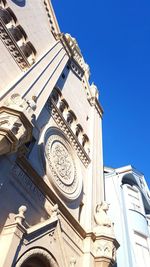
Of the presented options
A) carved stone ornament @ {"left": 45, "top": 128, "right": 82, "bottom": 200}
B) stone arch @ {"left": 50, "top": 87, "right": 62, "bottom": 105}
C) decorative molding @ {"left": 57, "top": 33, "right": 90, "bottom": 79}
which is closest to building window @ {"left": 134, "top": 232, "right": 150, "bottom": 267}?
carved stone ornament @ {"left": 45, "top": 128, "right": 82, "bottom": 200}

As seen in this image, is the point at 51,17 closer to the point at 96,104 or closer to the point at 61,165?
the point at 96,104

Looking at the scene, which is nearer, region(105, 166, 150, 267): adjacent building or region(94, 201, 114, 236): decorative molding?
region(94, 201, 114, 236): decorative molding

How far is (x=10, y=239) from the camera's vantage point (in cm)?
734

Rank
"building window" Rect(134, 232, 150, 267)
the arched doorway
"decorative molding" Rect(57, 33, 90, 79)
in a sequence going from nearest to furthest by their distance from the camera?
the arched doorway → "building window" Rect(134, 232, 150, 267) → "decorative molding" Rect(57, 33, 90, 79)

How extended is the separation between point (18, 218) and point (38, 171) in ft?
10.9

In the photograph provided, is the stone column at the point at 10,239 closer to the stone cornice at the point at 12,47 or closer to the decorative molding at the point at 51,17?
the stone cornice at the point at 12,47

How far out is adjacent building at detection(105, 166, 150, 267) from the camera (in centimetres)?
1905

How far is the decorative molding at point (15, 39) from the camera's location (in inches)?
500

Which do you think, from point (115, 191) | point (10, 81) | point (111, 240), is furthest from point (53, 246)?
point (115, 191)

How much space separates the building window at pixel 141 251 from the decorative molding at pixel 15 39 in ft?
44.9

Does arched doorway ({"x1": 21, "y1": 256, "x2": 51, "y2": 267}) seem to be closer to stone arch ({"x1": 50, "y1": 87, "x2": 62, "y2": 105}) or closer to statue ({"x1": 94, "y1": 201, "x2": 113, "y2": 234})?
statue ({"x1": 94, "y1": 201, "x2": 113, "y2": 234})

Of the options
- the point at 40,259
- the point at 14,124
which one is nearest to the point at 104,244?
the point at 40,259

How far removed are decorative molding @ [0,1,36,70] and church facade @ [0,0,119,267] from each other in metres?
0.04

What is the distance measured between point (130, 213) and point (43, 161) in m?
12.3
